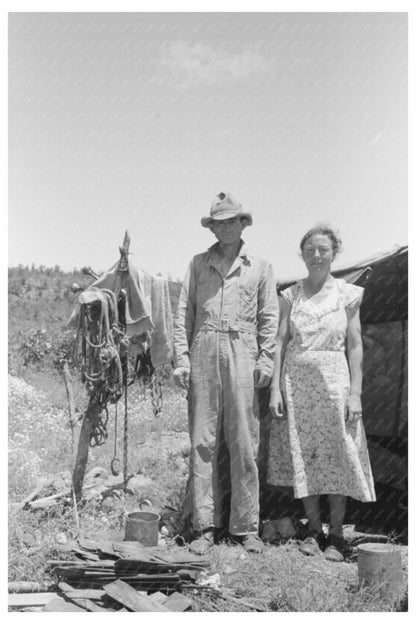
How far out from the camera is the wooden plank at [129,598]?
3136 millimetres

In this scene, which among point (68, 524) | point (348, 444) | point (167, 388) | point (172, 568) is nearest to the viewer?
point (172, 568)

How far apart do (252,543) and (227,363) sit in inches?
49.8

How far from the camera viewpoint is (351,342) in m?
4.33

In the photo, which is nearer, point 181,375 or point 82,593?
point 82,593

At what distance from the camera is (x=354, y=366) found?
14.0 ft

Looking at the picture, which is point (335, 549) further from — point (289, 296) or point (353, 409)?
point (289, 296)

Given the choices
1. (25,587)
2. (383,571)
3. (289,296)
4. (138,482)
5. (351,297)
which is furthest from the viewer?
(138,482)

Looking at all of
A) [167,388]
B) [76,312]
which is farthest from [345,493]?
[167,388]

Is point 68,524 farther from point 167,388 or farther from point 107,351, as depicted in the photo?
point 167,388

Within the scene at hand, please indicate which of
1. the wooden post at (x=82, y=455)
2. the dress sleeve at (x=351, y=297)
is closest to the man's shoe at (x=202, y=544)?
the wooden post at (x=82, y=455)

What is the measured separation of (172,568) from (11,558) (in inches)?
43.6

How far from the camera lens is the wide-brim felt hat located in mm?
4352

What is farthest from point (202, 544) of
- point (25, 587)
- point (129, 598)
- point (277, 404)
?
point (25, 587)
